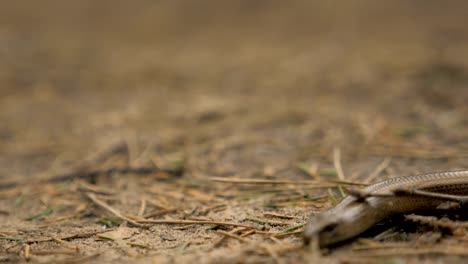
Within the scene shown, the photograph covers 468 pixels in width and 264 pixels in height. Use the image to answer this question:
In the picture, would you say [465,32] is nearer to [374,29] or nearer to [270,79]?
[374,29]

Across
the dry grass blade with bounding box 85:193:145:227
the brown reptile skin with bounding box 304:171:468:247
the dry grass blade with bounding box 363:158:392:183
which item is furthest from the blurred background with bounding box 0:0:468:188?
the brown reptile skin with bounding box 304:171:468:247

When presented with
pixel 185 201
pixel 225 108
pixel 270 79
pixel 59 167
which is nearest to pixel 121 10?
pixel 270 79

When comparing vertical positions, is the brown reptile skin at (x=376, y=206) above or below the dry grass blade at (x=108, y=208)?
above

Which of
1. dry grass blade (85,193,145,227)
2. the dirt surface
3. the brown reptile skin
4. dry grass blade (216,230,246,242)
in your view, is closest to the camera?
the brown reptile skin

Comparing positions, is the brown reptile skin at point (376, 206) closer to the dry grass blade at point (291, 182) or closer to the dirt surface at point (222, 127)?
the dirt surface at point (222, 127)

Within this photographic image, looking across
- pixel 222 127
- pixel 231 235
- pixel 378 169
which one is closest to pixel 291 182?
pixel 378 169

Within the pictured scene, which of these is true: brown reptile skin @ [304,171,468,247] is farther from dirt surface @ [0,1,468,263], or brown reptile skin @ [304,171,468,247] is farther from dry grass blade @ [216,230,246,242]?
dry grass blade @ [216,230,246,242]

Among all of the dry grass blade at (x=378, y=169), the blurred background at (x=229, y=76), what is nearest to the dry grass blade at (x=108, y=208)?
the blurred background at (x=229, y=76)
